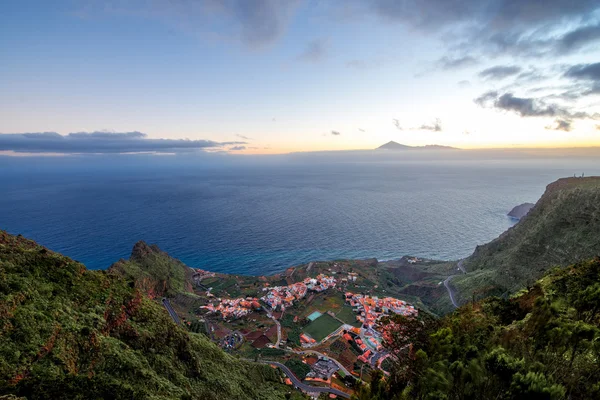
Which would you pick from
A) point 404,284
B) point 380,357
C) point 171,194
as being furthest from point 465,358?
point 171,194

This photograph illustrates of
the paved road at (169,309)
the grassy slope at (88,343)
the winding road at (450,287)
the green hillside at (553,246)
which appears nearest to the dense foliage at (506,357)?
the grassy slope at (88,343)

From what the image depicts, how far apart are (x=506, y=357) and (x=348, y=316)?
45287 millimetres

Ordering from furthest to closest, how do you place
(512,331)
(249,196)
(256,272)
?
(249,196) < (256,272) < (512,331)

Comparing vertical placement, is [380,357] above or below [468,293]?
below

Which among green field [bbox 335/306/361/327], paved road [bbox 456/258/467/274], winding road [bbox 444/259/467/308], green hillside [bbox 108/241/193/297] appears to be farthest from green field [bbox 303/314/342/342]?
paved road [bbox 456/258/467/274]

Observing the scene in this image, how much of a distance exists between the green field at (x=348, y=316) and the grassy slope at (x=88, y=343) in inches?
1070

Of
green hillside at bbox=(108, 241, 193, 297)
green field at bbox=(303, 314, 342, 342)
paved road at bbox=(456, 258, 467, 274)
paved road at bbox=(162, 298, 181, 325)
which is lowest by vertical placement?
green field at bbox=(303, 314, 342, 342)

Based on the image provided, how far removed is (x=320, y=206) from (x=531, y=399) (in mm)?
145416

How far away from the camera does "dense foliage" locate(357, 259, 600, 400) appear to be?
30.6 ft

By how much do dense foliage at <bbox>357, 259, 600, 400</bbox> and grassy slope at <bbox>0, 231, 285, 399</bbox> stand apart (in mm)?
14109

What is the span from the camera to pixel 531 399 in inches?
322

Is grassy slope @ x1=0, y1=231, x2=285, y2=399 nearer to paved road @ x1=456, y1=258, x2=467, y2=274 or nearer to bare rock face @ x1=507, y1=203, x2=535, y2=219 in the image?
paved road @ x1=456, y1=258, x2=467, y2=274

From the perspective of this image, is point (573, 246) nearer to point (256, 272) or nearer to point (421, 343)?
point (421, 343)

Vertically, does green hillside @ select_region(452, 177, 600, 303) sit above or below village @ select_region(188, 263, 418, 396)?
above
